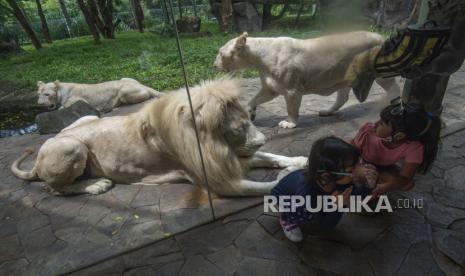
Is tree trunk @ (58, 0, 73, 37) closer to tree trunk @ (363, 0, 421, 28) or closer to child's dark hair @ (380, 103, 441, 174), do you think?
tree trunk @ (363, 0, 421, 28)

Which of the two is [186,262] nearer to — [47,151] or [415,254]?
[415,254]

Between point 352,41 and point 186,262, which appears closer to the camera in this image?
point 186,262

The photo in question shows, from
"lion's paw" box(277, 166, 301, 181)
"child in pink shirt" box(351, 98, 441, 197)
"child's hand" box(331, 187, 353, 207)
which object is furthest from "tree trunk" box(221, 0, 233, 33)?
"child's hand" box(331, 187, 353, 207)

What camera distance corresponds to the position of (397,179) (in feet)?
6.45

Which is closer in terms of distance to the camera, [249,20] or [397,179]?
[397,179]

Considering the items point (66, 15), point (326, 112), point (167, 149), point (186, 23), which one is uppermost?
point (66, 15)

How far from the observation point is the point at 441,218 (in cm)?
218

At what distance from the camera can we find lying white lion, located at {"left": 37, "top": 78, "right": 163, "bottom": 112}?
5.82 m

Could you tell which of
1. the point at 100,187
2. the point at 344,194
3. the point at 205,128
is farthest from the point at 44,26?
the point at 344,194

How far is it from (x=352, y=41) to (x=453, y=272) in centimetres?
182

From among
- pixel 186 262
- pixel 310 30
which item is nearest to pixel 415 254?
pixel 186 262

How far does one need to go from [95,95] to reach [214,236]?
4.71 m

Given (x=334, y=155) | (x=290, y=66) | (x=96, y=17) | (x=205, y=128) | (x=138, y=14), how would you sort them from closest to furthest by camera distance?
(x=334, y=155) → (x=205, y=128) → (x=290, y=66) → (x=138, y=14) → (x=96, y=17)

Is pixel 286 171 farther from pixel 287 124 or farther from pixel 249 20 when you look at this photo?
pixel 249 20
